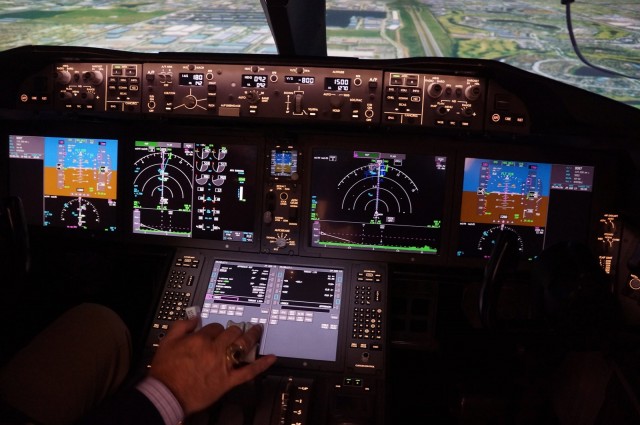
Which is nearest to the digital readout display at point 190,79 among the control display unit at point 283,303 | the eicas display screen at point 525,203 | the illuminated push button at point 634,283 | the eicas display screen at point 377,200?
the eicas display screen at point 377,200

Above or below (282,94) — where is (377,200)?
below

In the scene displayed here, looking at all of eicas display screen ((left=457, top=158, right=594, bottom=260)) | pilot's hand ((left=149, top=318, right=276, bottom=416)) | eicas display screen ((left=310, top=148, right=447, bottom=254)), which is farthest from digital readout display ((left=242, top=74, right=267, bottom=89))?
pilot's hand ((left=149, top=318, right=276, bottom=416))

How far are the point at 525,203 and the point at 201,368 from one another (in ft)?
5.32

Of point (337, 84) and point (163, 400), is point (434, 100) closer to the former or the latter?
point (337, 84)

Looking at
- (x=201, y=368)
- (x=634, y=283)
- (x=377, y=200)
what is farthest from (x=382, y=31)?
→ (x=201, y=368)

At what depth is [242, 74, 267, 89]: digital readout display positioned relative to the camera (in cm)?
231

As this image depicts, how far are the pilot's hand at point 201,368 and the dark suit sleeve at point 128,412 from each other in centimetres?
5

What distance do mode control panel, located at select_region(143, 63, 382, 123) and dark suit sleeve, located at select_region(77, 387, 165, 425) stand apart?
1.39m

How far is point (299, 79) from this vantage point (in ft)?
7.55

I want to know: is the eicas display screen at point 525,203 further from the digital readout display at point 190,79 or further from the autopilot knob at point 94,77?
the autopilot knob at point 94,77

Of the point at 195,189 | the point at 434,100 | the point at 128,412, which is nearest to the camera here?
the point at 128,412

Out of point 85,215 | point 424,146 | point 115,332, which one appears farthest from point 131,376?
point 424,146

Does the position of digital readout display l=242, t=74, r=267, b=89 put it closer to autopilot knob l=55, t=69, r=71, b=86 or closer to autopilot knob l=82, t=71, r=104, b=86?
autopilot knob l=82, t=71, r=104, b=86

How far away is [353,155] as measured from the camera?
2.40 metres
